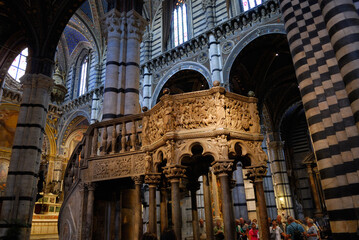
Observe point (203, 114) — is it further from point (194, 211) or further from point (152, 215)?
point (194, 211)

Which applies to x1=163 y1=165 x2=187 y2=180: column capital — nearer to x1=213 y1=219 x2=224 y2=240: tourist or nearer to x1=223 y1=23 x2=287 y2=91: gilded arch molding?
x1=213 y1=219 x2=224 y2=240: tourist

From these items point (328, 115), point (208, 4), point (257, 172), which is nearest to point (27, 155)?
point (257, 172)

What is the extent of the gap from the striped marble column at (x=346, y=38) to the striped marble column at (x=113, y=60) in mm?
5221

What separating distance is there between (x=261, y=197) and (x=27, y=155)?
7494mm

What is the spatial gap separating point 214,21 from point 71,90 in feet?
46.7

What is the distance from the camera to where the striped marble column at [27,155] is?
313 inches

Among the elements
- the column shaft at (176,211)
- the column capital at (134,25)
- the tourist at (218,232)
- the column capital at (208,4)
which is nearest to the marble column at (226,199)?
the column shaft at (176,211)

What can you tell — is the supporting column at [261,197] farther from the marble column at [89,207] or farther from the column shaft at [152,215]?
the marble column at [89,207]

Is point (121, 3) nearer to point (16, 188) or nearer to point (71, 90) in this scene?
point (16, 188)

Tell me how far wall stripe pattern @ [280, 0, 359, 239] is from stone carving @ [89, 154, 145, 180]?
3.26m

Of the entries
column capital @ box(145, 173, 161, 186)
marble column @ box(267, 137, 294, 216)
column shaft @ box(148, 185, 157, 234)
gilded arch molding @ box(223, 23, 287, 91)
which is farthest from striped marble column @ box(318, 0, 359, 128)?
marble column @ box(267, 137, 294, 216)

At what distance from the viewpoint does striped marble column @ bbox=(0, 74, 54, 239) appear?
794cm

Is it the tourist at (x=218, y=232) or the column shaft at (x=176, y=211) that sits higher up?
the column shaft at (x=176, y=211)

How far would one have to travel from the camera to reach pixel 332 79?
4.87 m
